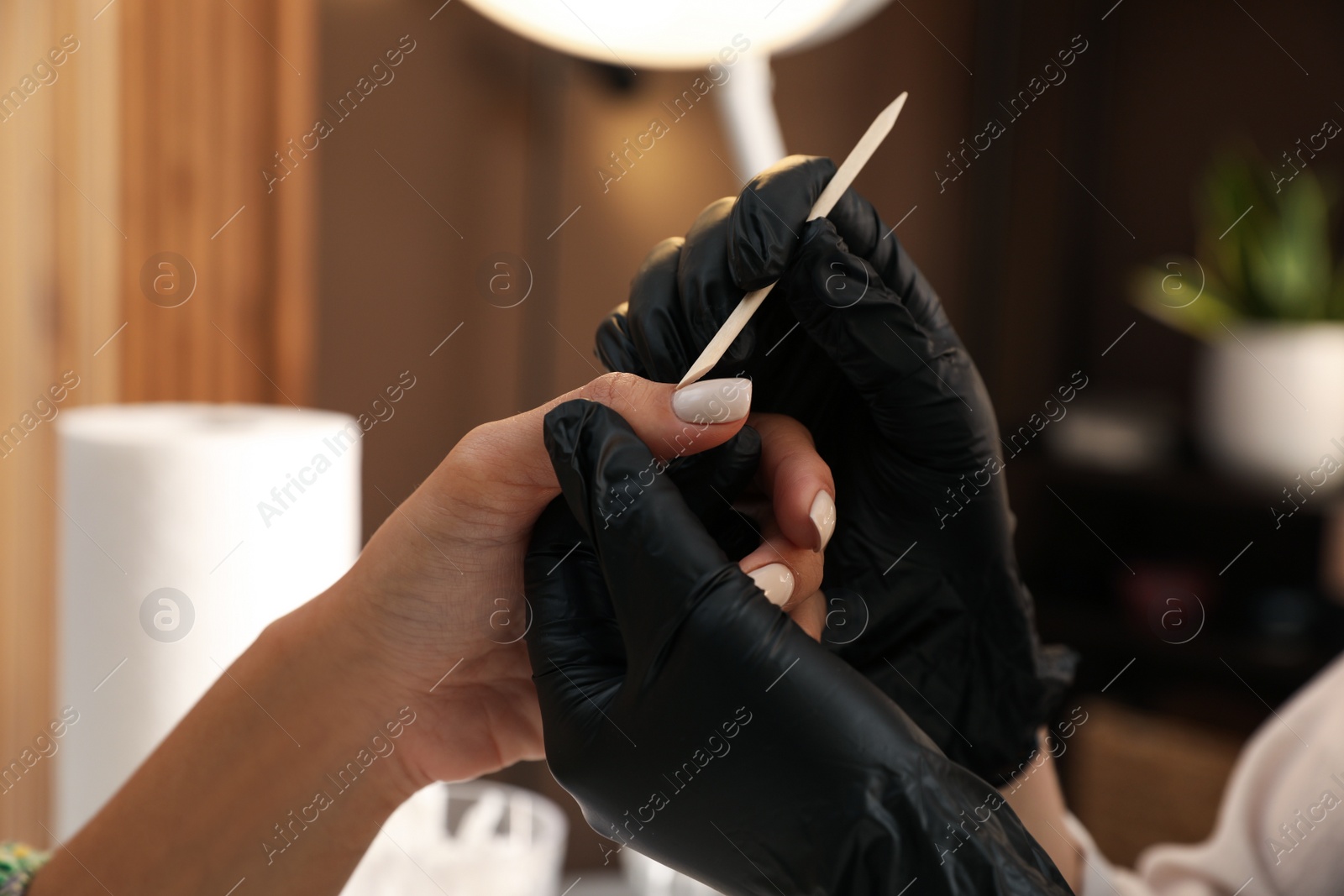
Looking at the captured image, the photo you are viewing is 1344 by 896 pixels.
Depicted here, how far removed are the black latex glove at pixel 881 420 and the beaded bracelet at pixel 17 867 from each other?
16.7 inches

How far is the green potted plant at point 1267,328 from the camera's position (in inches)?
57.4

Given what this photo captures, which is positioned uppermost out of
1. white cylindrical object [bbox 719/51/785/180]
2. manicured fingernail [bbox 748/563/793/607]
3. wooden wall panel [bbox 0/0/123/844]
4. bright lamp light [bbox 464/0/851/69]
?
wooden wall panel [bbox 0/0/123/844]

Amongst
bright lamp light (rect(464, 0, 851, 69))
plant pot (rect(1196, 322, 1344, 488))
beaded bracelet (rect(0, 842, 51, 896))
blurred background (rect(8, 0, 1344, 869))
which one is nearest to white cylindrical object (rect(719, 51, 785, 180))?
bright lamp light (rect(464, 0, 851, 69))

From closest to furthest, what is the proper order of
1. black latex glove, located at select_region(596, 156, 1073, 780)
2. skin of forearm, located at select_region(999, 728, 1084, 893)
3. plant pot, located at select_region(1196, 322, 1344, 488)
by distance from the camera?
black latex glove, located at select_region(596, 156, 1073, 780)
skin of forearm, located at select_region(999, 728, 1084, 893)
plant pot, located at select_region(1196, 322, 1344, 488)

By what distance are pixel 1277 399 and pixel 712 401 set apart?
1.38 meters

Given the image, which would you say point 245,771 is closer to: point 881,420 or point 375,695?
point 375,695

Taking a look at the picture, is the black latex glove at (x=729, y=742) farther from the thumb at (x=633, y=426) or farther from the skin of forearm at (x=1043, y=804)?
the skin of forearm at (x=1043, y=804)

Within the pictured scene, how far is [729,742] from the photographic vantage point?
0.38 meters

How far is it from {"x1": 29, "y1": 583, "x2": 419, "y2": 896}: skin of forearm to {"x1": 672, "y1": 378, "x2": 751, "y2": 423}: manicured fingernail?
0.21 m

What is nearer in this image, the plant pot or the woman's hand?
the woman's hand

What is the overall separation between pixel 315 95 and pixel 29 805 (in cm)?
69

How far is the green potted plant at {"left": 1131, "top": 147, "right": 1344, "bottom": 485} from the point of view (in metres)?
1.46

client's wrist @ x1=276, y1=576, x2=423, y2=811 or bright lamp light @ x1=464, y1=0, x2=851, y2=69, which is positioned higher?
bright lamp light @ x1=464, y1=0, x2=851, y2=69

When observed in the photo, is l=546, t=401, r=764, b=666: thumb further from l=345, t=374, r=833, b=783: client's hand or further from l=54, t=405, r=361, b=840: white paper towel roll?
l=54, t=405, r=361, b=840: white paper towel roll
